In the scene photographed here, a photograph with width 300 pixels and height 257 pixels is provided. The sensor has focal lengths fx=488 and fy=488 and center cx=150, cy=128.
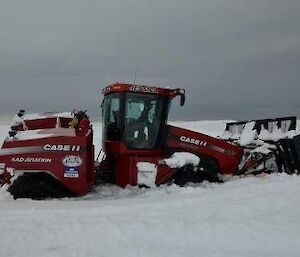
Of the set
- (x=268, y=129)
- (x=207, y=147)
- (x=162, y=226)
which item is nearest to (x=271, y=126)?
(x=268, y=129)

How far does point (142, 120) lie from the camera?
967cm

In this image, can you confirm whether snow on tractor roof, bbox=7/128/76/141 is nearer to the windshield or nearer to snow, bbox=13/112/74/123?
the windshield

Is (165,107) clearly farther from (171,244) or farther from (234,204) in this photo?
(171,244)

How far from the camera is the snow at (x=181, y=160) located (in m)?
9.60

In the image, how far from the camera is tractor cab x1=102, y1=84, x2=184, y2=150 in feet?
31.5

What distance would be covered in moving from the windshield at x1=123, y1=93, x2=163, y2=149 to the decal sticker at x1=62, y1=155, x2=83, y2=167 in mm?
1349

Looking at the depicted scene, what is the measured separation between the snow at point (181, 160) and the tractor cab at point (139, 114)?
40cm

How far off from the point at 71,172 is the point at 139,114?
1.95m

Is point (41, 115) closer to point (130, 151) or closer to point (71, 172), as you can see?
point (130, 151)

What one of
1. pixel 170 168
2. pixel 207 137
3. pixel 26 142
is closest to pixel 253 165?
pixel 207 137

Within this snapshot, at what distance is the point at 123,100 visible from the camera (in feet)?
31.4

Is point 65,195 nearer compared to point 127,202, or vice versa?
point 127,202

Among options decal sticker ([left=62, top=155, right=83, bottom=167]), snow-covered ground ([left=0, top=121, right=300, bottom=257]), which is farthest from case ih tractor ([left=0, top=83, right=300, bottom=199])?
snow-covered ground ([left=0, top=121, right=300, bottom=257])

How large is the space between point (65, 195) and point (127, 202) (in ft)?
4.84
